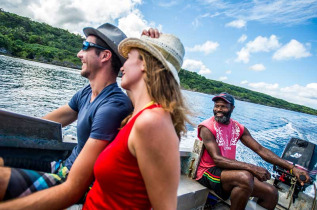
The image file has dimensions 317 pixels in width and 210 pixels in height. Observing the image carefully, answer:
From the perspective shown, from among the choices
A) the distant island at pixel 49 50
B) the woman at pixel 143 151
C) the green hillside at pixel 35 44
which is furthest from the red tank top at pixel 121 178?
the green hillside at pixel 35 44

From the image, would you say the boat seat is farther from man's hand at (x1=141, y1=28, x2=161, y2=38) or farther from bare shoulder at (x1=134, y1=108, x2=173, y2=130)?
man's hand at (x1=141, y1=28, x2=161, y2=38)

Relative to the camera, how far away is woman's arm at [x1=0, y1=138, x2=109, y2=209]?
2.89ft

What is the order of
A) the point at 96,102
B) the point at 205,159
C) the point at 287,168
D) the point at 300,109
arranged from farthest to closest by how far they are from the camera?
the point at 300,109 < the point at 287,168 < the point at 205,159 < the point at 96,102

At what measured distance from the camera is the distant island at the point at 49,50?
140 ft

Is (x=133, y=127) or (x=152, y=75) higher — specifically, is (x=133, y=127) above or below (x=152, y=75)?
below

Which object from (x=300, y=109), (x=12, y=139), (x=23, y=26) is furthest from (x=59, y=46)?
(x=300, y=109)

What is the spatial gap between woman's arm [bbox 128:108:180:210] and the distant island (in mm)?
34163

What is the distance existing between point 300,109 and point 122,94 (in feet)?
222

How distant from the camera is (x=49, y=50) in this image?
47906 mm

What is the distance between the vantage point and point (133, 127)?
31.8 inches

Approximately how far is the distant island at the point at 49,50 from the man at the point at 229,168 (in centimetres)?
3185

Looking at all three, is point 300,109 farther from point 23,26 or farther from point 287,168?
point 23,26

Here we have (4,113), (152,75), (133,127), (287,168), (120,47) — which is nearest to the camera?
(133,127)

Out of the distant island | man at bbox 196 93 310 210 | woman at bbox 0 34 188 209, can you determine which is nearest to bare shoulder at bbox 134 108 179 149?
woman at bbox 0 34 188 209
